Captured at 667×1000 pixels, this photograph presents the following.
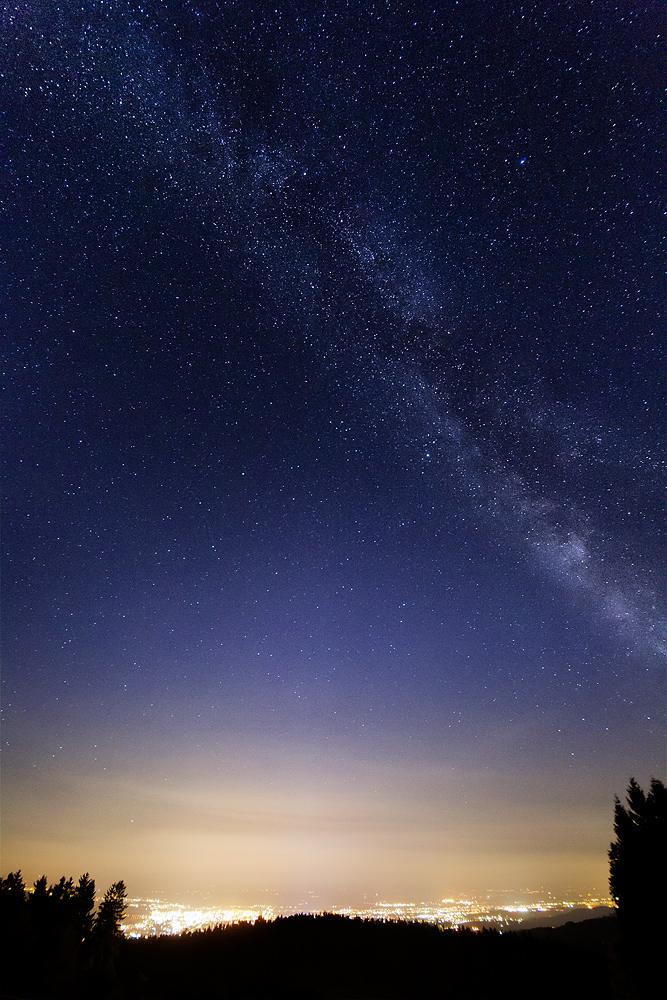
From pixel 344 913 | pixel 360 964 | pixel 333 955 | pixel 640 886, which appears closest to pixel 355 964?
pixel 360 964

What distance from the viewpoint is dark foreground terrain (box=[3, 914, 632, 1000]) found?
18391 millimetres

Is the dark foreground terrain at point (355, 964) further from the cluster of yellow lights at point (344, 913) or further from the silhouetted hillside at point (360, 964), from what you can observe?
the cluster of yellow lights at point (344, 913)

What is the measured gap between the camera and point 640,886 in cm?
1605

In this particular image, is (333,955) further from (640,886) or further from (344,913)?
(344,913)

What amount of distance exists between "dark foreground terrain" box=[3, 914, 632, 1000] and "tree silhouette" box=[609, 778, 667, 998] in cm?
116

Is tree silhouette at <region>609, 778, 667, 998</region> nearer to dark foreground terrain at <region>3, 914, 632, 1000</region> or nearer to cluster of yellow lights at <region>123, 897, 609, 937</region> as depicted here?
dark foreground terrain at <region>3, 914, 632, 1000</region>

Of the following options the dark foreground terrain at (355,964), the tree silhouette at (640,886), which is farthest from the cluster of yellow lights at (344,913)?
the tree silhouette at (640,886)

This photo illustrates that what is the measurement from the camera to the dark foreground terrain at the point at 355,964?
18391 mm

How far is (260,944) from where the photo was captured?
24125mm

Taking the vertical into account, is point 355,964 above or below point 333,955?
below

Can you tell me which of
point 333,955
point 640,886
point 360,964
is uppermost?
point 640,886

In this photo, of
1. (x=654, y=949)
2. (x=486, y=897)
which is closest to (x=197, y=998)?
(x=654, y=949)

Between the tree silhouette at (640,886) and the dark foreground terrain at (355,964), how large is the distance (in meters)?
1.16

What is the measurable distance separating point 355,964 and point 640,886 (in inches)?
526
